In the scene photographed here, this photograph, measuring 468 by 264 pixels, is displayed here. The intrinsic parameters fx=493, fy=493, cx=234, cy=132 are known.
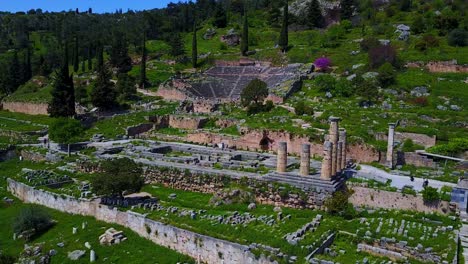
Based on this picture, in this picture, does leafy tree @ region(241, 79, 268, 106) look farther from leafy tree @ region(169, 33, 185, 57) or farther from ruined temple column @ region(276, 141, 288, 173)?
leafy tree @ region(169, 33, 185, 57)

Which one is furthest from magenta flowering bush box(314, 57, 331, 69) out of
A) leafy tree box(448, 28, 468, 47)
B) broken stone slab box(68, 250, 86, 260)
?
broken stone slab box(68, 250, 86, 260)

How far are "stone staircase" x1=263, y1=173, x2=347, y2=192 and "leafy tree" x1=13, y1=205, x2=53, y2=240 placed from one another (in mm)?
11367

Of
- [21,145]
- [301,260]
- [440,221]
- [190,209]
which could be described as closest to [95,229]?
[190,209]

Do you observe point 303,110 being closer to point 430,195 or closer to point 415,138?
point 415,138

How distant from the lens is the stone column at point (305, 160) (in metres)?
25.4

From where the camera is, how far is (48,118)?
48375mm

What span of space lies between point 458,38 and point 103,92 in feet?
129

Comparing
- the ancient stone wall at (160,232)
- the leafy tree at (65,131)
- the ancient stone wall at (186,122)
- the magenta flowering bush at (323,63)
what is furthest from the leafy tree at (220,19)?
the ancient stone wall at (160,232)

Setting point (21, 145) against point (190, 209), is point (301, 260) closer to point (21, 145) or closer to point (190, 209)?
point (190, 209)

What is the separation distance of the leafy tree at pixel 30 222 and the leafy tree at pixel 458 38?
48.7m

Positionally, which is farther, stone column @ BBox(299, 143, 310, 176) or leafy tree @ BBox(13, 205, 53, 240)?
stone column @ BBox(299, 143, 310, 176)

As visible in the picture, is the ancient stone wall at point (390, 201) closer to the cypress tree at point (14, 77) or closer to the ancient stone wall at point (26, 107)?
the ancient stone wall at point (26, 107)

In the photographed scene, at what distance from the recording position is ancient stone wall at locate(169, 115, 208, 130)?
139 ft

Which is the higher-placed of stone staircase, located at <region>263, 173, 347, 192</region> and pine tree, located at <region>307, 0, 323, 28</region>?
pine tree, located at <region>307, 0, 323, 28</region>
